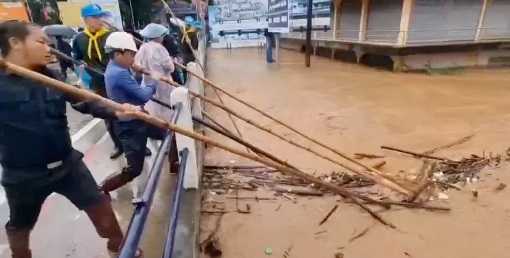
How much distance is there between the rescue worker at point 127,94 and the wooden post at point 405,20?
9.97m

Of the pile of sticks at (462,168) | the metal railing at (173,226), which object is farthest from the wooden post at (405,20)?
the metal railing at (173,226)

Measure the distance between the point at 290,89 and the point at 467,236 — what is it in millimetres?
7409

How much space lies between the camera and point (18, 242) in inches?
90.4

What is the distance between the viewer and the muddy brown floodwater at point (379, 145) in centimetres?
320

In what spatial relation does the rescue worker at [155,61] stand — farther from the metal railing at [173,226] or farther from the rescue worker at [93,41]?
the metal railing at [173,226]

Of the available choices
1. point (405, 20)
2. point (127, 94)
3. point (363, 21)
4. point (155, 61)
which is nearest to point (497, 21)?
point (405, 20)

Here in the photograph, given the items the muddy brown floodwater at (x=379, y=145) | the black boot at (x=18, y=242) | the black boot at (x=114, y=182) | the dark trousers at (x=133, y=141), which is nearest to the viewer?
the black boot at (x=18, y=242)

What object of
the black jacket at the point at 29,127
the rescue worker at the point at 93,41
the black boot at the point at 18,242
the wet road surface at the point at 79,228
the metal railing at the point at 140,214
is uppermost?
the rescue worker at the point at 93,41

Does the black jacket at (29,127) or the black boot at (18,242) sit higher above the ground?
the black jacket at (29,127)

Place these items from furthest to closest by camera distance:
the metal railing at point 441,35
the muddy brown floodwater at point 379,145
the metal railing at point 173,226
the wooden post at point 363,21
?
the wooden post at point 363,21, the metal railing at point 441,35, the muddy brown floodwater at point 379,145, the metal railing at point 173,226

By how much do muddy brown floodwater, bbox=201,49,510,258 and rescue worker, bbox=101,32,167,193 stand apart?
0.93m

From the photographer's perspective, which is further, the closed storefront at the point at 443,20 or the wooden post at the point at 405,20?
the closed storefront at the point at 443,20

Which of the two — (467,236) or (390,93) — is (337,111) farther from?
(467,236)

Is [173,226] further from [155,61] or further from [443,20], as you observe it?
[443,20]
